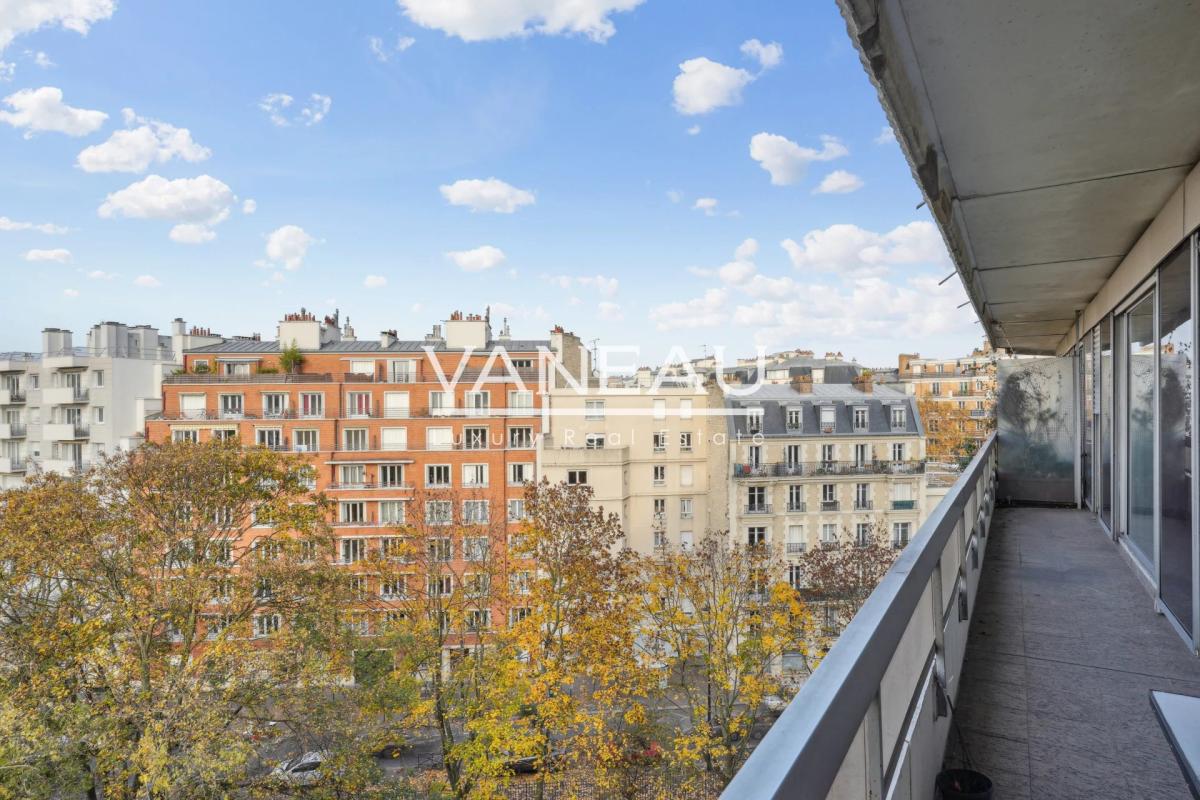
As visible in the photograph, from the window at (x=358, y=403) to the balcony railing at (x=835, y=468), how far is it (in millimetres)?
15870

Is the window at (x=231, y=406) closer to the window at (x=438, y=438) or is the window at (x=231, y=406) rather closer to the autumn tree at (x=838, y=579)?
the window at (x=438, y=438)

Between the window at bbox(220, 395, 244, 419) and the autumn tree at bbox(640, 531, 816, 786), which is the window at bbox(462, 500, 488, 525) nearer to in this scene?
the autumn tree at bbox(640, 531, 816, 786)

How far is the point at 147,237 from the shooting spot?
62.7 metres

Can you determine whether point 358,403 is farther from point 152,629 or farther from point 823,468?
point 823,468

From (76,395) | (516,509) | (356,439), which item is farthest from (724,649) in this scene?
(76,395)

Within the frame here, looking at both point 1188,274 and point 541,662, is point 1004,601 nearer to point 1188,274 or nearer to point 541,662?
point 1188,274

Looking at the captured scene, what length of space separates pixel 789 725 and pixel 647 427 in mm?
26749

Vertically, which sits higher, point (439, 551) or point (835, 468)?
point (835, 468)

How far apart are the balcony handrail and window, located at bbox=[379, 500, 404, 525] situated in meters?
25.7

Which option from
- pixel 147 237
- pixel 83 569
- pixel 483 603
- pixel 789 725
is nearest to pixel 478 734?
pixel 483 603

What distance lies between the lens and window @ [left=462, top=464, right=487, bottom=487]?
26.1 meters

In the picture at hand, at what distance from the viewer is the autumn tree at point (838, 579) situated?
19.1 metres

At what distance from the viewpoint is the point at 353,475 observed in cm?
2577

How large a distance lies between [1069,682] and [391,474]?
25299 mm
